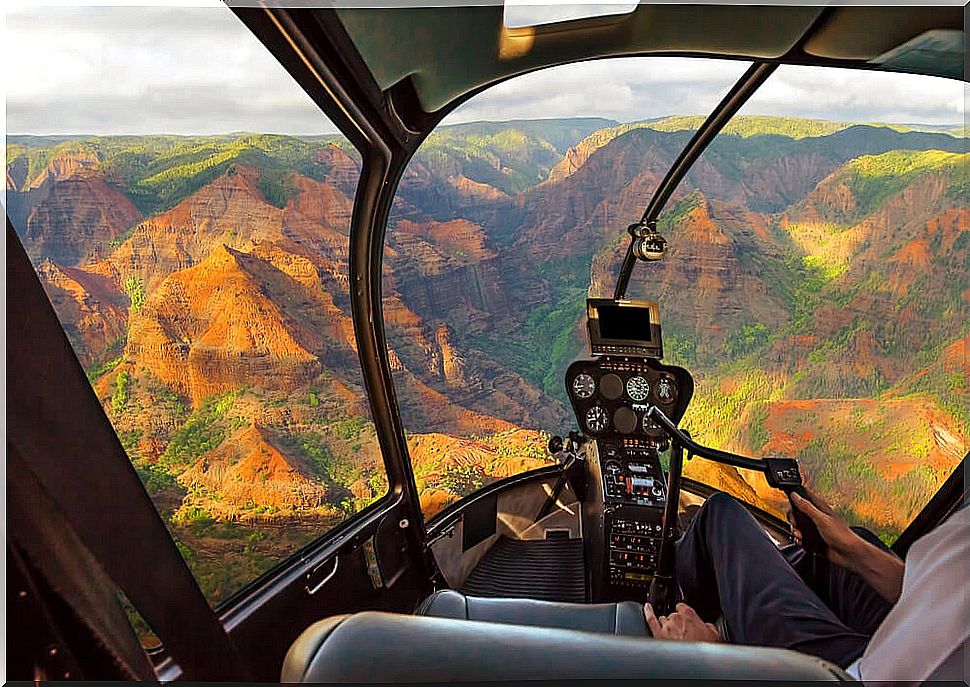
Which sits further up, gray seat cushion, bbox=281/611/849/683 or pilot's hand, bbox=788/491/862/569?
gray seat cushion, bbox=281/611/849/683

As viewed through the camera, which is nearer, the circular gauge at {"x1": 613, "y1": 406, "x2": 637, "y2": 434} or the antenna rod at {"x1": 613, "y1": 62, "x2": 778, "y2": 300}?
the antenna rod at {"x1": 613, "y1": 62, "x2": 778, "y2": 300}

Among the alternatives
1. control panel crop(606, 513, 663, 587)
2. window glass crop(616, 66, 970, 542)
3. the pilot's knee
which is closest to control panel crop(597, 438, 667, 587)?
control panel crop(606, 513, 663, 587)

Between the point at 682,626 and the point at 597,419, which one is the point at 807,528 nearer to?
the point at 682,626

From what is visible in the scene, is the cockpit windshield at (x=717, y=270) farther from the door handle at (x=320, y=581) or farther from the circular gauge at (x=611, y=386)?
the door handle at (x=320, y=581)

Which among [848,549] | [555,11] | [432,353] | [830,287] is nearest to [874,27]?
[555,11]

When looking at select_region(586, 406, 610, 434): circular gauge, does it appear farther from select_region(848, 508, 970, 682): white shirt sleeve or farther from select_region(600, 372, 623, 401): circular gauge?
select_region(848, 508, 970, 682): white shirt sleeve

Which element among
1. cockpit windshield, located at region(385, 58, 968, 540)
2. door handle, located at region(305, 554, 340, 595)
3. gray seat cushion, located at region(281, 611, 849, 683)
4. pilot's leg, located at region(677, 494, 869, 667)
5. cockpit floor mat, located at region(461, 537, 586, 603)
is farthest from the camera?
cockpit windshield, located at region(385, 58, 968, 540)

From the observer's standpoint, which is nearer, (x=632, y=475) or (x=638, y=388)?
(x=632, y=475)
